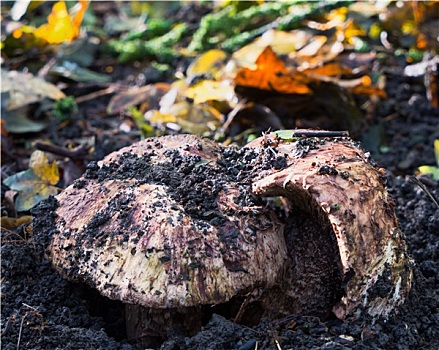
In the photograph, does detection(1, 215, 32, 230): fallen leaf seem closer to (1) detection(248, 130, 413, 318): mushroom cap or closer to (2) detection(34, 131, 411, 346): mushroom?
(2) detection(34, 131, 411, 346): mushroom

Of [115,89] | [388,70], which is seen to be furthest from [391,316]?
[115,89]

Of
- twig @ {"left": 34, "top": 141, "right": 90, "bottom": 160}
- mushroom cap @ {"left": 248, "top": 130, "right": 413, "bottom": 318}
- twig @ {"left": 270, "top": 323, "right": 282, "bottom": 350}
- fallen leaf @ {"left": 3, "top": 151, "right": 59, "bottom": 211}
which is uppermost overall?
mushroom cap @ {"left": 248, "top": 130, "right": 413, "bottom": 318}

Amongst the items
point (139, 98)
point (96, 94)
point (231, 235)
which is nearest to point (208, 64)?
point (139, 98)

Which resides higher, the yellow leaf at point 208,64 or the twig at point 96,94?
the yellow leaf at point 208,64

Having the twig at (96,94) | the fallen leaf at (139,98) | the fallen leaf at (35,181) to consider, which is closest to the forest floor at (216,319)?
the fallen leaf at (35,181)

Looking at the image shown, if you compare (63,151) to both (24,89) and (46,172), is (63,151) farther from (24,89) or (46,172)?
(24,89)

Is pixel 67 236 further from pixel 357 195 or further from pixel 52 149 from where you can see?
pixel 52 149

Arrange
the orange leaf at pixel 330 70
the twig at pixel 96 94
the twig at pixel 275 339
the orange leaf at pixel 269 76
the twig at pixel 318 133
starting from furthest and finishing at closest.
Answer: the twig at pixel 96 94, the orange leaf at pixel 330 70, the orange leaf at pixel 269 76, the twig at pixel 318 133, the twig at pixel 275 339

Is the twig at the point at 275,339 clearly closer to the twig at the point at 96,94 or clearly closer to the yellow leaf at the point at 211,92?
the yellow leaf at the point at 211,92

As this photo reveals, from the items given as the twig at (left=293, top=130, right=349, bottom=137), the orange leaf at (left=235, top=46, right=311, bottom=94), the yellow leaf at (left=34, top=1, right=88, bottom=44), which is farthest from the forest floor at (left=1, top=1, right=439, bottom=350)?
the yellow leaf at (left=34, top=1, right=88, bottom=44)
